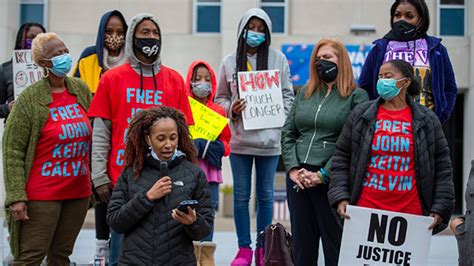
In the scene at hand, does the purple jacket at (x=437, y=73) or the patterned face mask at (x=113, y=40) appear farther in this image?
the patterned face mask at (x=113, y=40)

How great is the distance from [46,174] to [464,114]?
13.5 m

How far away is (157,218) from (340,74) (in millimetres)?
1925

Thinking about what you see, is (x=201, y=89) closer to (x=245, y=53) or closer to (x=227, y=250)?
(x=245, y=53)

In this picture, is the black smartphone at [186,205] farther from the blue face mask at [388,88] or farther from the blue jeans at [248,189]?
the blue jeans at [248,189]

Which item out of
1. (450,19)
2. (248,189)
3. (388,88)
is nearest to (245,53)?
(248,189)

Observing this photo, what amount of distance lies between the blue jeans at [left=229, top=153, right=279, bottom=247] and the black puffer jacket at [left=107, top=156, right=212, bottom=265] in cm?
216

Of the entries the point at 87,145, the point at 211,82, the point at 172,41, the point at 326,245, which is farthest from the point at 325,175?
the point at 172,41

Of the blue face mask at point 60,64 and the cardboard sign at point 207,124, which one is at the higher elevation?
the blue face mask at point 60,64

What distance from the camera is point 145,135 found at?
4938 millimetres

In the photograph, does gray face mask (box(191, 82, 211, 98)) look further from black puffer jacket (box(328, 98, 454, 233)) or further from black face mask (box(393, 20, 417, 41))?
black puffer jacket (box(328, 98, 454, 233))

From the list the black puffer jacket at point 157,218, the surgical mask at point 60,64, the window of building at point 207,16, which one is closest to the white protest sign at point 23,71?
the surgical mask at point 60,64

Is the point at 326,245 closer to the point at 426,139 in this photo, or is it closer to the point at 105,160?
the point at 426,139

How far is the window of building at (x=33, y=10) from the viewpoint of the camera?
1694 cm

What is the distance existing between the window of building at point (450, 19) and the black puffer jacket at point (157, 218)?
43.9 feet
